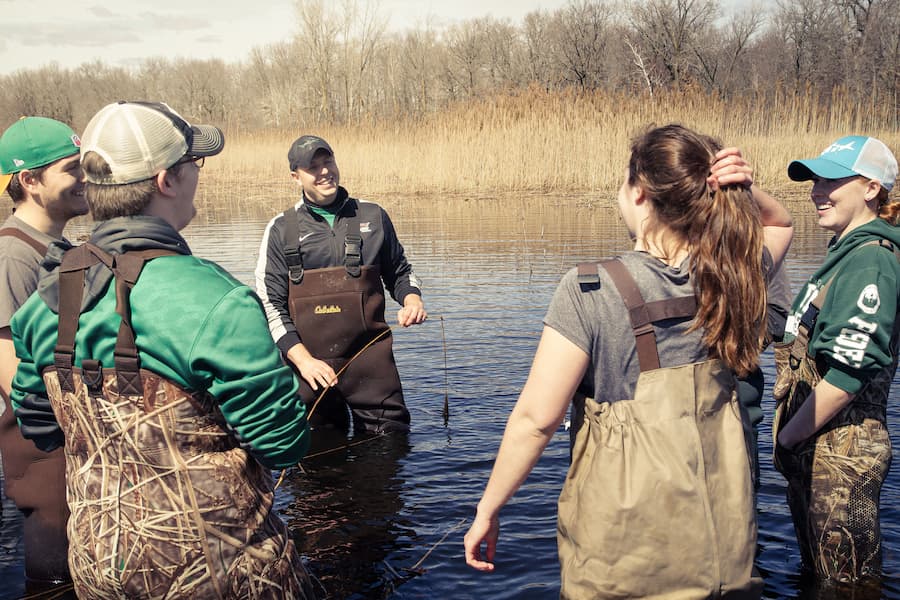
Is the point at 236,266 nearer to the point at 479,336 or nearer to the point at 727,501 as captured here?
the point at 479,336

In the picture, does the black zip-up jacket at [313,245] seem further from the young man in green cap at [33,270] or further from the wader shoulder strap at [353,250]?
the young man in green cap at [33,270]

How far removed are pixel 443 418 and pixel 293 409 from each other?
4.23 m

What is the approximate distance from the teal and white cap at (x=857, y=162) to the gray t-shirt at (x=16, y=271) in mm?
3465

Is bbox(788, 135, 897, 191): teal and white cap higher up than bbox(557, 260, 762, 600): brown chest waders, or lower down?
higher up

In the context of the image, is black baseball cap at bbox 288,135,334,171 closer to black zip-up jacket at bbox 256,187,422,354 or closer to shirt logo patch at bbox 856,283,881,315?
black zip-up jacket at bbox 256,187,422,354

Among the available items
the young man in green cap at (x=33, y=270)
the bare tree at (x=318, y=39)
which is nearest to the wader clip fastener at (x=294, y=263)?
the young man in green cap at (x=33, y=270)

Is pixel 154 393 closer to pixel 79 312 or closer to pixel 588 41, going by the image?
pixel 79 312

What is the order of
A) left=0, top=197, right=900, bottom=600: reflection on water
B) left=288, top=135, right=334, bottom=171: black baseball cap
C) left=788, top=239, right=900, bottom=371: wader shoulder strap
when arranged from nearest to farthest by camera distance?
1. left=788, top=239, right=900, bottom=371: wader shoulder strap
2. left=0, top=197, right=900, bottom=600: reflection on water
3. left=288, top=135, right=334, bottom=171: black baseball cap

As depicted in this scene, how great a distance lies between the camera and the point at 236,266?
502 inches

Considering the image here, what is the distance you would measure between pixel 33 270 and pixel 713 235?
9.53ft

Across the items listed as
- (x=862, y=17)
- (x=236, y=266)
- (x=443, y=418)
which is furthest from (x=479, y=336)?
(x=862, y=17)

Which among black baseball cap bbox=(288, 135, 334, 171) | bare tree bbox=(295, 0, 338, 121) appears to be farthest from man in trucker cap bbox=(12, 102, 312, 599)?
bare tree bbox=(295, 0, 338, 121)

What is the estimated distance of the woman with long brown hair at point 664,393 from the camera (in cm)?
216

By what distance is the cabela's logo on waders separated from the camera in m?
5.22
